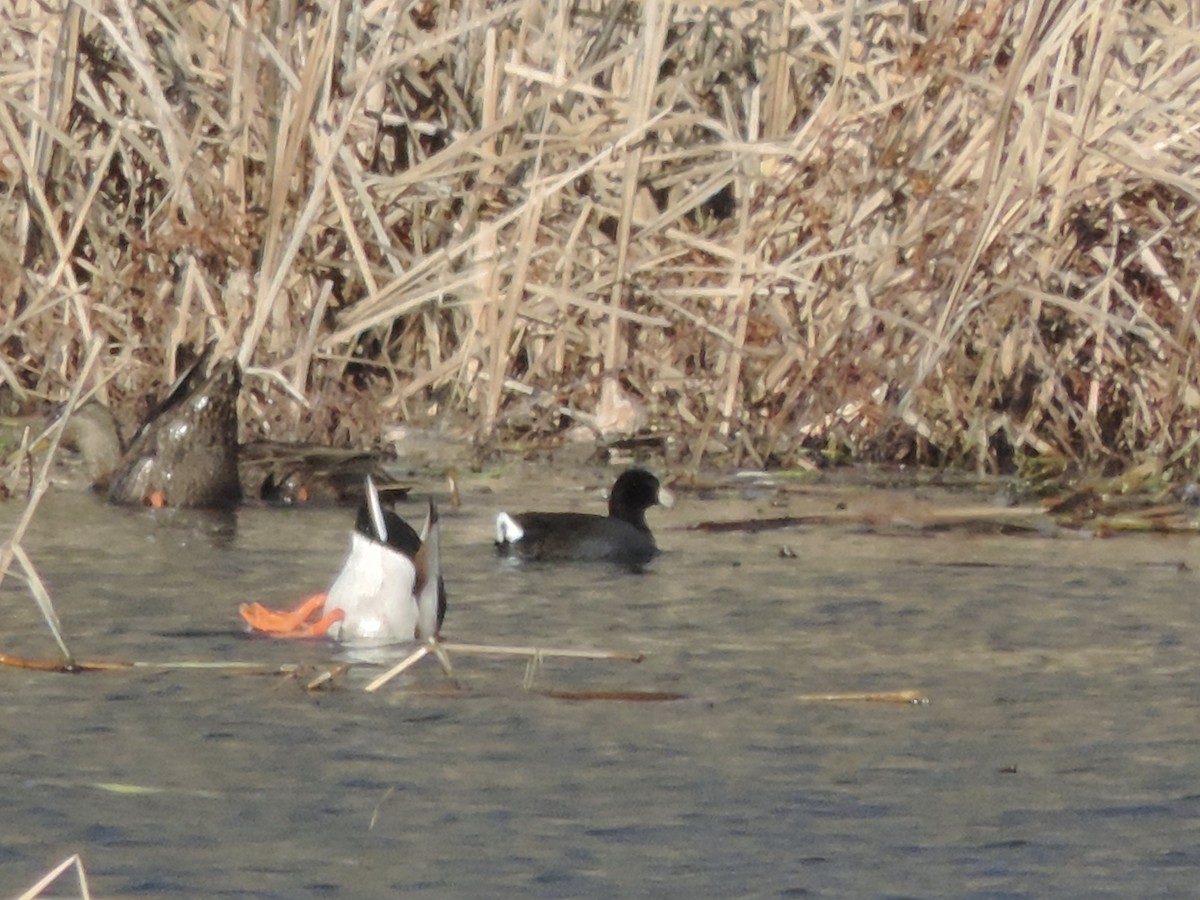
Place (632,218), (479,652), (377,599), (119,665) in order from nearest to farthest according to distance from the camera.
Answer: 1. (119,665)
2. (479,652)
3. (377,599)
4. (632,218)

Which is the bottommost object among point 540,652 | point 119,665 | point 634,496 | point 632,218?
point 119,665

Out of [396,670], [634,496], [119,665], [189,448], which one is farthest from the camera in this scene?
[189,448]

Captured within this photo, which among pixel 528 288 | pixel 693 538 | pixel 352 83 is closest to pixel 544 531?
pixel 693 538

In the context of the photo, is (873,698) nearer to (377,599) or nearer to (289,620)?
(377,599)

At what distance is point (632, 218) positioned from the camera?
11.1m

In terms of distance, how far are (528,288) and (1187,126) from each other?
8.95 feet

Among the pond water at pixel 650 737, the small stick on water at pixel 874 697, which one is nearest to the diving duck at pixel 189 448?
the pond water at pixel 650 737

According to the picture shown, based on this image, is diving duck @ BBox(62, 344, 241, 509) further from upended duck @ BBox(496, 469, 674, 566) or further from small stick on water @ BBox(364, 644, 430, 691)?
small stick on water @ BBox(364, 644, 430, 691)

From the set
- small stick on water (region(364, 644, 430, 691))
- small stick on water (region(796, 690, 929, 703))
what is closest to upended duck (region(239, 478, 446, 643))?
small stick on water (region(364, 644, 430, 691))

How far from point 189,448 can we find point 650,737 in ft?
15.4

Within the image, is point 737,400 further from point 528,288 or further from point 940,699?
point 940,699

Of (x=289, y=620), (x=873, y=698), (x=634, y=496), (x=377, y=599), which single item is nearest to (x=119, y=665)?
(x=289, y=620)

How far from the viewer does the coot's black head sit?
9180 mm

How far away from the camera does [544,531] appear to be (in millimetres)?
8688
